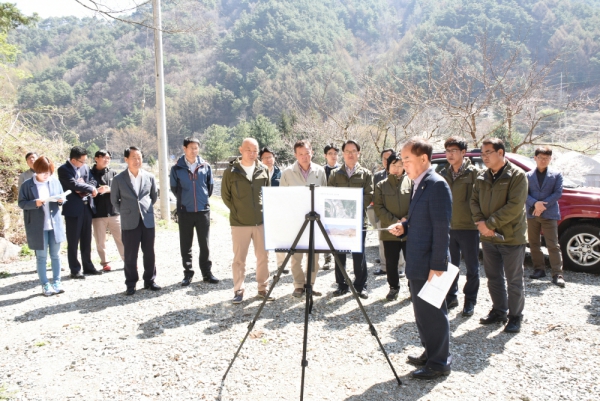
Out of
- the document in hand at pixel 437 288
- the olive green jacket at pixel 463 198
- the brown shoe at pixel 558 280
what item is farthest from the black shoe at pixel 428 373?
the brown shoe at pixel 558 280

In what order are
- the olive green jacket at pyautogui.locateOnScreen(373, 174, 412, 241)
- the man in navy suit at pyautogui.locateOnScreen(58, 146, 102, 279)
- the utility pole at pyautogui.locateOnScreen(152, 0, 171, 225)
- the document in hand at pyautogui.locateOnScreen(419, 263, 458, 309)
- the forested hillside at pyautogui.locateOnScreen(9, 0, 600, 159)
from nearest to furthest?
the document in hand at pyautogui.locateOnScreen(419, 263, 458, 309) < the olive green jacket at pyautogui.locateOnScreen(373, 174, 412, 241) < the man in navy suit at pyautogui.locateOnScreen(58, 146, 102, 279) < the utility pole at pyautogui.locateOnScreen(152, 0, 171, 225) < the forested hillside at pyautogui.locateOnScreen(9, 0, 600, 159)

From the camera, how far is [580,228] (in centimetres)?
623

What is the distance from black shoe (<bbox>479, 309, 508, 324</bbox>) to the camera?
4.49 meters

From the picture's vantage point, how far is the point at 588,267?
6.23 meters

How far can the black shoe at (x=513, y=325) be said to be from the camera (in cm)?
426

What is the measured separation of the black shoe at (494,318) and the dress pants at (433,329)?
1.32 meters

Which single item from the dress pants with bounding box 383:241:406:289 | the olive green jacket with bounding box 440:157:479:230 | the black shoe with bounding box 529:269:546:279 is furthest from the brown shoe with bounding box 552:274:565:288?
the dress pants with bounding box 383:241:406:289

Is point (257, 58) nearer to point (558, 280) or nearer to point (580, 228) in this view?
point (580, 228)

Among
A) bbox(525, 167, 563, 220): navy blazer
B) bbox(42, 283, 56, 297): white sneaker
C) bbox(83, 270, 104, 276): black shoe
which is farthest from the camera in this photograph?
bbox(83, 270, 104, 276): black shoe

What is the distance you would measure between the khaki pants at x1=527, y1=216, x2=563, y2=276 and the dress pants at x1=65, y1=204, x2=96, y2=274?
6.81 meters

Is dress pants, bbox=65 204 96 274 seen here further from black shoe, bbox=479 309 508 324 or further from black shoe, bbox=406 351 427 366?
black shoe, bbox=479 309 508 324

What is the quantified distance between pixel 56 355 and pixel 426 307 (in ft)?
11.4

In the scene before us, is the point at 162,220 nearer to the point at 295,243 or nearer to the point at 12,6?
the point at 12,6

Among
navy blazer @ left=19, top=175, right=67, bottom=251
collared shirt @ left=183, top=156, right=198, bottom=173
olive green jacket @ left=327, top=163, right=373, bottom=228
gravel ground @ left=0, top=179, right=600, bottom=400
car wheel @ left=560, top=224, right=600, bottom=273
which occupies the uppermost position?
collared shirt @ left=183, top=156, right=198, bottom=173
